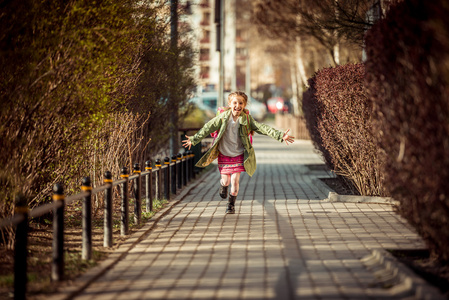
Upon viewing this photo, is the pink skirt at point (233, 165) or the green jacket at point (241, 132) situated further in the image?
the pink skirt at point (233, 165)

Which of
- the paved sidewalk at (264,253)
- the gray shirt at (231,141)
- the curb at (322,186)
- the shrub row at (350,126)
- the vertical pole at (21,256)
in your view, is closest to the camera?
the vertical pole at (21,256)

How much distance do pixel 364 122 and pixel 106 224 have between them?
178 inches

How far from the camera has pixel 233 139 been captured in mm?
9922

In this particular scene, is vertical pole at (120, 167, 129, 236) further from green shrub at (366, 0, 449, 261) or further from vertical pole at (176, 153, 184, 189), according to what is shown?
vertical pole at (176, 153, 184, 189)

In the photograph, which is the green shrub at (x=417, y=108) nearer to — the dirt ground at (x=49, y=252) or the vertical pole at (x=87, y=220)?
the vertical pole at (x=87, y=220)

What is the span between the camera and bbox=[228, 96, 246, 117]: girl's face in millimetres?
9805

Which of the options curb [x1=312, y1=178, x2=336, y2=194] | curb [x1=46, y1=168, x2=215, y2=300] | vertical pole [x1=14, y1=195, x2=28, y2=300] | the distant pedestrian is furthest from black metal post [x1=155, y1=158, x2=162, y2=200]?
vertical pole [x1=14, y1=195, x2=28, y2=300]

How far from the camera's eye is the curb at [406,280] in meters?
4.98

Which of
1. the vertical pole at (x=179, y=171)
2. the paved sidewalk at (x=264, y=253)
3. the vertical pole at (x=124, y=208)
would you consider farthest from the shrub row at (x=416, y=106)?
the vertical pole at (x=179, y=171)

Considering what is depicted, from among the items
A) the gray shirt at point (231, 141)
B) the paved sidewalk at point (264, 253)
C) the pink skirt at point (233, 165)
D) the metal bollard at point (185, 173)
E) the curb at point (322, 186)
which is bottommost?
the paved sidewalk at point (264, 253)

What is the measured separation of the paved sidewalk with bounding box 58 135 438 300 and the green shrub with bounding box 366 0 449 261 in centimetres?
66

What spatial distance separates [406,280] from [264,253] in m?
1.80

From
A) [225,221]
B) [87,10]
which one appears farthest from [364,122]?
[87,10]

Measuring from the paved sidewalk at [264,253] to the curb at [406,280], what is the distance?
0.03 meters
